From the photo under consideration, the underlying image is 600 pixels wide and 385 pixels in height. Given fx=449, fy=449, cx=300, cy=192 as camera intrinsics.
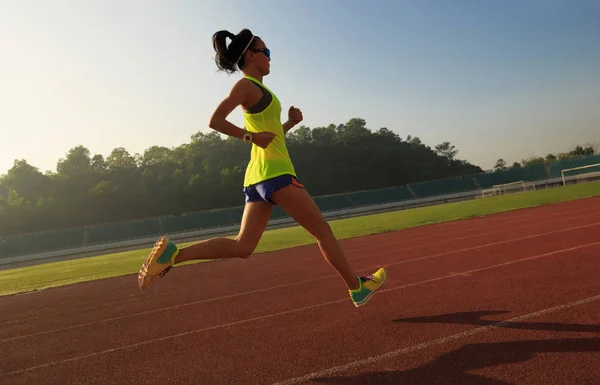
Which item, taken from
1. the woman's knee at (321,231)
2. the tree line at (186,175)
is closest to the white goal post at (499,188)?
the tree line at (186,175)

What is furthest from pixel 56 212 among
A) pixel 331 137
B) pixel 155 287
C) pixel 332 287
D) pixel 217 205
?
pixel 332 287

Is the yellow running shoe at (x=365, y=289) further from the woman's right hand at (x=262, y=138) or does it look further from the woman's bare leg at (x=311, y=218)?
the woman's right hand at (x=262, y=138)

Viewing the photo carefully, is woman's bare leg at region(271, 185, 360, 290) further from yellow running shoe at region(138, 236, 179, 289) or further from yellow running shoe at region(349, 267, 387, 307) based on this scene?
yellow running shoe at region(138, 236, 179, 289)

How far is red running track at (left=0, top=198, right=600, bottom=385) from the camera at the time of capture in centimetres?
289

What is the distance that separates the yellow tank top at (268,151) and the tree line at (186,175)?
6204 cm

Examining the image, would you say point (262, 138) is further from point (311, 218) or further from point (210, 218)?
point (210, 218)

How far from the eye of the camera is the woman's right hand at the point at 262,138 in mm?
3410

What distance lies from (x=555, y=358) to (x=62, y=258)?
40060 millimetres

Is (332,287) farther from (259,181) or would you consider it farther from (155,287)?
(155,287)

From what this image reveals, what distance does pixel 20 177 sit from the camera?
65688 mm

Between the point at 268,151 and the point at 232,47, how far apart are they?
0.92 m

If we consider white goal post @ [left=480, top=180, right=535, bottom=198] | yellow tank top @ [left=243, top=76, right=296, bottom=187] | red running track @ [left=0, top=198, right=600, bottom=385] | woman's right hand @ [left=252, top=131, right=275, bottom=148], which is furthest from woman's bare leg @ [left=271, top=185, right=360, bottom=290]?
white goal post @ [left=480, top=180, right=535, bottom=198]

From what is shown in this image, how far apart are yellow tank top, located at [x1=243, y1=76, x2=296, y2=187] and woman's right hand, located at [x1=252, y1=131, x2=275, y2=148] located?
0.22 metres

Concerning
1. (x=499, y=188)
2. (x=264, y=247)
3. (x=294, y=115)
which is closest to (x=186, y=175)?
(x=499, y=188)
